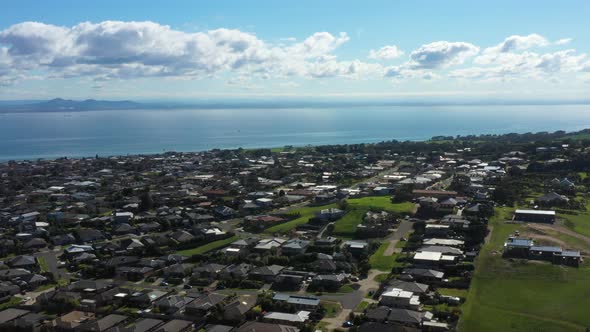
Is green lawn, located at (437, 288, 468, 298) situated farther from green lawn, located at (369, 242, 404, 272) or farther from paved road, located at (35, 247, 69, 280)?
paved road, located at (35, 247, 69, 280)

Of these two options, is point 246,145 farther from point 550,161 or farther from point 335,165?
point 550,161

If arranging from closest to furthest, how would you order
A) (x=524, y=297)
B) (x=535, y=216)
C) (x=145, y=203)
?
(x=524, y=297) → (x=535, y=216) → (x=145, y=203)

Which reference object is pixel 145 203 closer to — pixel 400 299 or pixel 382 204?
pixel 382 204

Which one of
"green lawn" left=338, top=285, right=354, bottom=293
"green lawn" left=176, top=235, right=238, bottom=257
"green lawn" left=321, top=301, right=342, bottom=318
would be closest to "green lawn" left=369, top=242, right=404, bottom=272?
"green lawn" left=338, top=285, right=354, bottom=293

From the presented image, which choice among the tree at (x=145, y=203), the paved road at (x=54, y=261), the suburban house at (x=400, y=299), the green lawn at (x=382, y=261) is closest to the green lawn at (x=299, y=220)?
the green lawn at (x=382, y=261)

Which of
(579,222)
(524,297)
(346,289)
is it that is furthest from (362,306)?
(579,222)
